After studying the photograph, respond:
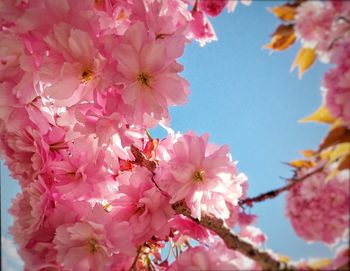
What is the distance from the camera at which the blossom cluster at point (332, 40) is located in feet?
2.81

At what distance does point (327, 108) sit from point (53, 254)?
721 mm

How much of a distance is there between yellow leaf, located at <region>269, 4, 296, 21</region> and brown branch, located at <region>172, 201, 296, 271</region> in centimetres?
56

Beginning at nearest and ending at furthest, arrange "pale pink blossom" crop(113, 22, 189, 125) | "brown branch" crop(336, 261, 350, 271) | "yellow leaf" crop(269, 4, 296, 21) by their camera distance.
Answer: "pale pink blossom" crop(113, 22, 189, 125), "brown branch" crop(336, 261, 350, 271), "yellow leaf" crop(269, 4, 296, 21)

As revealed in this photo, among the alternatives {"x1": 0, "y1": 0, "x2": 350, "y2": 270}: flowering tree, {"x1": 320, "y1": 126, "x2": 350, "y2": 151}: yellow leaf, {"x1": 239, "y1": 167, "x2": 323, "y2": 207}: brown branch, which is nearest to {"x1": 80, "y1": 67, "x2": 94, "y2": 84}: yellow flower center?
{"x1": 0, "y1": 0, "x2": 350, "y2": 270}: flowering tree

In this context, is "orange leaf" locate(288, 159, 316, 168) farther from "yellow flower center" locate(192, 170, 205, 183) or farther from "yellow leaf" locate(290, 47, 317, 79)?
"yellow flower center" locate(192, 170, 205, 183)

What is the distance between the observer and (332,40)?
929 mm

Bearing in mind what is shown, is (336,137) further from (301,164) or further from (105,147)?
(105,147)

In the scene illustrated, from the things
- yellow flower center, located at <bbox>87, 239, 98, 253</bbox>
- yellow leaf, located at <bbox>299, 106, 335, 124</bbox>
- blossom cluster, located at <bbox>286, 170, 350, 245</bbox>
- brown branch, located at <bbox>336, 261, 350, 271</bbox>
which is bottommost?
yellow flower center, located at <bbox>87, 239, 98, 253</bbox>

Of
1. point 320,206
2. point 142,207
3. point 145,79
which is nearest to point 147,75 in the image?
point 145,79

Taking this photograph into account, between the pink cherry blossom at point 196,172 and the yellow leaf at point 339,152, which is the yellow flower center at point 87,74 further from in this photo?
the yellow leaf at point 339,152

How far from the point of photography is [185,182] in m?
0.35

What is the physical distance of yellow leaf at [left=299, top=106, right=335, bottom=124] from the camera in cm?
90

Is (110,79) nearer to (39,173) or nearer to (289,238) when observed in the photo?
(39,173)

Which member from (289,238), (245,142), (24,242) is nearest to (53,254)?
(24,242)
